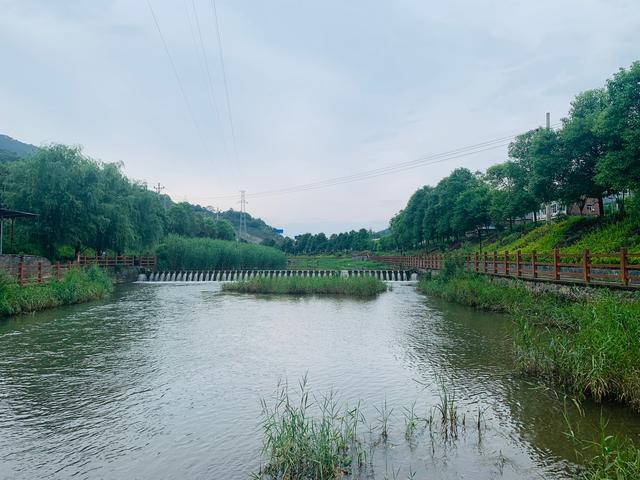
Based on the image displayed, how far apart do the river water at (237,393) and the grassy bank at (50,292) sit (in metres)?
1.21

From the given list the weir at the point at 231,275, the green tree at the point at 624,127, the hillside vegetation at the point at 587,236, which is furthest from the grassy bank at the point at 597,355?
the weir at the point at 231,275

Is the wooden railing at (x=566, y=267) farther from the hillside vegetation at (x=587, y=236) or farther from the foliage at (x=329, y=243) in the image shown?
the foliage at (x=329, y=243)

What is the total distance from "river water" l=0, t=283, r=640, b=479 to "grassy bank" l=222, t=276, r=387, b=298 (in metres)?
8.66

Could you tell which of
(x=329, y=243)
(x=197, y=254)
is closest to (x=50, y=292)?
(x=197, y=254)

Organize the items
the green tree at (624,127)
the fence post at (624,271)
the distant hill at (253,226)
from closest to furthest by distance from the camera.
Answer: the fence post at (624,271) < the green tree at (624,127) < the distant hill at (253,226)

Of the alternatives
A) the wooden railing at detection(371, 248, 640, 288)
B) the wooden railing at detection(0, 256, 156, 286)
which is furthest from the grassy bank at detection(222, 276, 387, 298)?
the wooden railing at detection(0, 256, 156, 286)

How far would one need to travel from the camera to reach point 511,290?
15469mm

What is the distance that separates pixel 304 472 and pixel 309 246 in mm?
101761

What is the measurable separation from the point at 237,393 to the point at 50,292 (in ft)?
44.0

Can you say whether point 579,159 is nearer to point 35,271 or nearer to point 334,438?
point 334,438

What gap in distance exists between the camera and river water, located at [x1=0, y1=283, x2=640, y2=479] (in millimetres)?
4791

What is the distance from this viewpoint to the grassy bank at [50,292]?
48.3ft

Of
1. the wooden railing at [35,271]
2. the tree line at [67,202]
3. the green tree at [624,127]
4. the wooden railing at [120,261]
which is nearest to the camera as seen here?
the green tree at [624,127]

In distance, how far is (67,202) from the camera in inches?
1053
